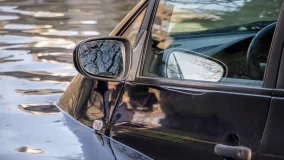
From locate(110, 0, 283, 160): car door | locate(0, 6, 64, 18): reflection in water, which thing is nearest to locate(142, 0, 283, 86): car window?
locate(110, 0, 283, 160): car door

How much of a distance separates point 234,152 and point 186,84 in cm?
48

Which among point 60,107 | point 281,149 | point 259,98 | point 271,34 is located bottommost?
point 60,107

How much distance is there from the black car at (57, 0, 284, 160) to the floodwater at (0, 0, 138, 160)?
0.21 meters

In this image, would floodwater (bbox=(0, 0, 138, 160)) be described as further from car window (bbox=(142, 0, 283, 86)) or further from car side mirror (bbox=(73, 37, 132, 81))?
car window (bbox=(142, 0, 283, 86))

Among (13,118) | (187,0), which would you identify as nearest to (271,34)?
(187,0)

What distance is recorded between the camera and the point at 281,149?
2.13 metres

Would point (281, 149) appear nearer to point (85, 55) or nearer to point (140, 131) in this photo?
point (140, 131)

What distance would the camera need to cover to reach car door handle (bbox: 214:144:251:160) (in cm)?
213

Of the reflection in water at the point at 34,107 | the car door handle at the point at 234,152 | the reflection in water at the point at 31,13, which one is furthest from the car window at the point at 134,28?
the reflection in water at the point at 31,13

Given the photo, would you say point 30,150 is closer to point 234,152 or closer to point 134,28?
point 134,28

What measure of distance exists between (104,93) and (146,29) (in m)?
0.38

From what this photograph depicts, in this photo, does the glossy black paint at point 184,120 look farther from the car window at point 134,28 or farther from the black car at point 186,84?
the car window at point 134,28

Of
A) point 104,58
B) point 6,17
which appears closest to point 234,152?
point 104,58

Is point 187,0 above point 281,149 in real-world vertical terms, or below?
above
